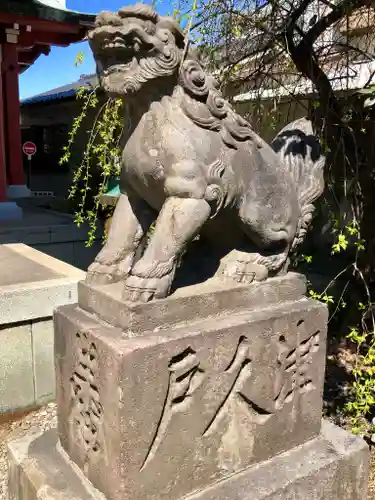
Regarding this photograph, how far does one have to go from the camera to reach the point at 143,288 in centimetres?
142

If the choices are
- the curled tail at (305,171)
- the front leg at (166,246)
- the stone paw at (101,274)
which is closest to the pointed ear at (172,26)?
the front leg at (166,246)

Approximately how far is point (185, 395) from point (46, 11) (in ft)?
17.7

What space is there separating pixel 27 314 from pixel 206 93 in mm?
1791

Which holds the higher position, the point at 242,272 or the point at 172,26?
the point at 172,26

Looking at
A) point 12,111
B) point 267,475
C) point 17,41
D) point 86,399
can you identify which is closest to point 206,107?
point 86,399

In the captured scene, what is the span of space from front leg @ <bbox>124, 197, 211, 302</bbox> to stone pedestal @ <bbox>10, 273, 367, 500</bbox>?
0.06 metres

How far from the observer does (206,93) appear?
1498mm

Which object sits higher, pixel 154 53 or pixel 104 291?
pixel 154 53

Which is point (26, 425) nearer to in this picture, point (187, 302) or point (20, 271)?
point (20, 271)

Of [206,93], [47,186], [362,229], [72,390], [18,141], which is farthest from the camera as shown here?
[47,186]

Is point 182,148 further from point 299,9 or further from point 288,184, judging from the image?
point 299,9

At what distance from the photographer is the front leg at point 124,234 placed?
1.67 meters

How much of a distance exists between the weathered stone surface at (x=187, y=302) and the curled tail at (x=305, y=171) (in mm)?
187

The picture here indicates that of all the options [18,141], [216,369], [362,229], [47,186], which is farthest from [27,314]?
[47,186]
